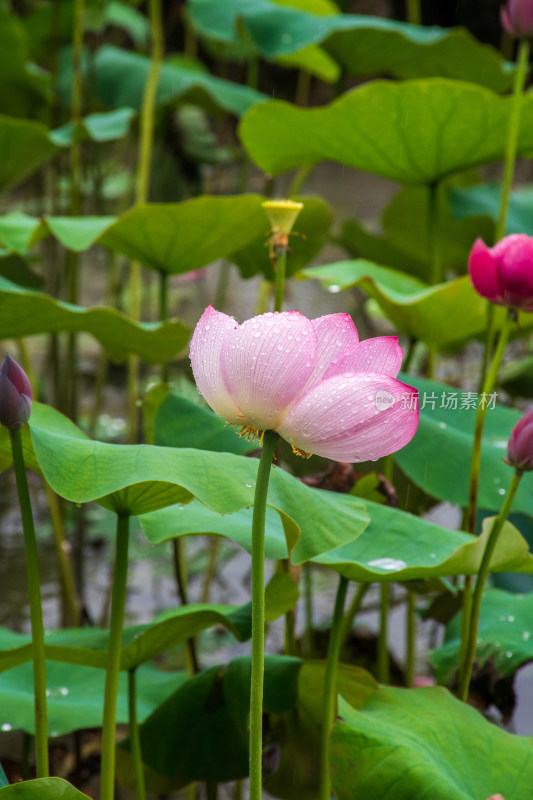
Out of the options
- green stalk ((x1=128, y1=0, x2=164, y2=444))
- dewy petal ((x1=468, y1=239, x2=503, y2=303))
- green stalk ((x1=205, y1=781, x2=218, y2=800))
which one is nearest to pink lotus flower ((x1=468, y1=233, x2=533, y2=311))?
dewy petal ((x1=468, y1=239, x2=503, y2=303))

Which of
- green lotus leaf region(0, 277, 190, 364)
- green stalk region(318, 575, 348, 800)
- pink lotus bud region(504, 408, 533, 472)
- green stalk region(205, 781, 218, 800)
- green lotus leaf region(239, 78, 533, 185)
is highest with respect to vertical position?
green lotus leaf region(239, 78, 533, 185)

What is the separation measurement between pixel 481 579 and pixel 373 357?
0.27m

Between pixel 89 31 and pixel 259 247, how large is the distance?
0.87 metres

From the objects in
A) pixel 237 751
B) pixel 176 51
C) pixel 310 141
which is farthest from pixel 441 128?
pixel 176 51

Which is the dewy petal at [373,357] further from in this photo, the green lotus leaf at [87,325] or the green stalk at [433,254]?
the green stalk at [433,254]

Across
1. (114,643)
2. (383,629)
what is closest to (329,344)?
(114,643)

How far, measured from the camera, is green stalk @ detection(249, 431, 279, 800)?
13.3 inches

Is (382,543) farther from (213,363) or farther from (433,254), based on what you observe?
(433,254)

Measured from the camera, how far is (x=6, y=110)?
178 centimetres

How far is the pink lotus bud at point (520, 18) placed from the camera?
2.63 feet

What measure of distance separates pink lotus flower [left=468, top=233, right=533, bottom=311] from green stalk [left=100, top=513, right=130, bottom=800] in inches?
11.8

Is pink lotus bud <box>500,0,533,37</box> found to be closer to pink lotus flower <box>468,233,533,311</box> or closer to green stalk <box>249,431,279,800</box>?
pink lotus flower <box>468,233,533,311</box>

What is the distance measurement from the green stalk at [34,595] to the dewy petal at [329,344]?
0.50 feet

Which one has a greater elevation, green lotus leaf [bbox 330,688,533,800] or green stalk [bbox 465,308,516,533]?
green stalk [bbox 465,308,516,533]
